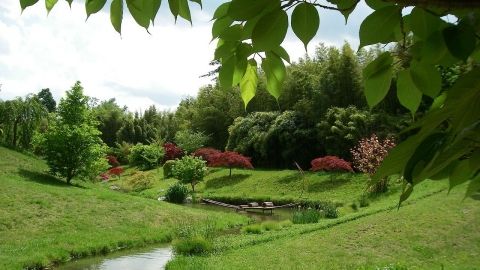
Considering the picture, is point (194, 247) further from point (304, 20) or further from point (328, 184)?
point (328, 184)

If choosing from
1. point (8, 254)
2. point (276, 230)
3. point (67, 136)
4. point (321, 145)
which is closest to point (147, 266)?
point (8, 254)

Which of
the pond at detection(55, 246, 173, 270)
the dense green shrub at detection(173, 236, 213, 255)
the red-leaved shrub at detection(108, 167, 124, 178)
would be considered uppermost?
the red-leaved shrub at detection(108, 167, 124, 178)

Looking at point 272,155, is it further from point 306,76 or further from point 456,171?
A: point 456,171

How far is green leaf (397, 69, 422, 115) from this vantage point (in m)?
0.67

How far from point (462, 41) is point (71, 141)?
52.8 ft

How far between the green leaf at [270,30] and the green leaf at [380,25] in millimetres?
98

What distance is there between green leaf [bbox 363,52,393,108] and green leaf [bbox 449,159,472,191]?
135mm

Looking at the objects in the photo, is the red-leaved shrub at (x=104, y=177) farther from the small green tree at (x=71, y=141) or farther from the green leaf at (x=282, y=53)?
the green leaf at (x=282, y=53)

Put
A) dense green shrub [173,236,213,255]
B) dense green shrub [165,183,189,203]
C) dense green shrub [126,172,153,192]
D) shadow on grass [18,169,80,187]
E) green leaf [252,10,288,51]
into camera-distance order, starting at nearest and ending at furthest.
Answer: green leaf [252,10,288,51], dense green shrub [173,236,213,255], shadow on grass [18,169,80,187], dense green shrub [165,183,189,203], dense green shrub [126,172,153,192]

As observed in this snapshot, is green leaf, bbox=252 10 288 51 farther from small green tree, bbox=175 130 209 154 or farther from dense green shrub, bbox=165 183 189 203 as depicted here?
small green tree, bbox=175 130 209 154

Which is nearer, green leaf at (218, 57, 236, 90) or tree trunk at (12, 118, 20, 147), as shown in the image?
green leaf at (218, 57, 236, 90)

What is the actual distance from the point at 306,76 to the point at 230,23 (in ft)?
83.8

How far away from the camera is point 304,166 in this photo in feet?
78.7

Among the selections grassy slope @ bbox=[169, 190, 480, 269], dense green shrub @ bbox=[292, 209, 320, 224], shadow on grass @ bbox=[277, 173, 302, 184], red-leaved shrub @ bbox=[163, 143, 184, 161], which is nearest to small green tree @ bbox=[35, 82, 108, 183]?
dense green shrub @ bbox=[292, 209, 320, 224]
